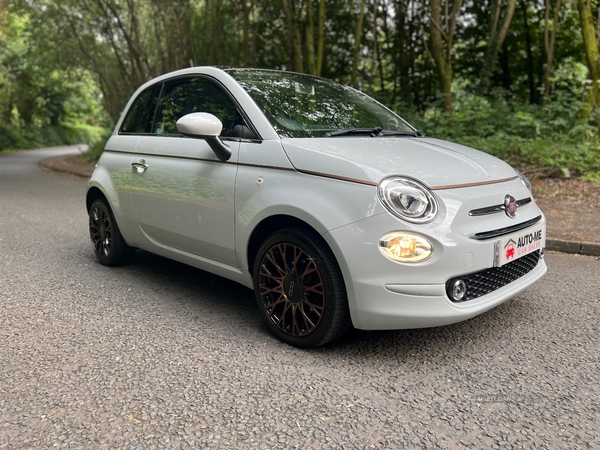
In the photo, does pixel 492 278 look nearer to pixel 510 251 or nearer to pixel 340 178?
pixel 510 251

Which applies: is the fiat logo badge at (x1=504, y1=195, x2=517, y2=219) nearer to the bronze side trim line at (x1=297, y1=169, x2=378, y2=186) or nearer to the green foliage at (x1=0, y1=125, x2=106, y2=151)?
the bronze side trim line at (x1=297, y1=169, x2=378, y2=186)

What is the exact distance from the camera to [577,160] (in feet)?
27.8

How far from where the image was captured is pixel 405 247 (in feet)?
8.82

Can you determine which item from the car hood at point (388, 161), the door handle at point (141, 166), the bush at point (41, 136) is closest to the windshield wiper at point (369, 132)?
the car hood at point (388, 161)

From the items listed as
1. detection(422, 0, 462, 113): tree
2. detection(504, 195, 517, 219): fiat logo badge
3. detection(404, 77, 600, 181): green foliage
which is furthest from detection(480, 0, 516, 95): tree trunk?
detection(504, 195, 517, 219): fiat logo badge

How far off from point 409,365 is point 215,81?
2329mm

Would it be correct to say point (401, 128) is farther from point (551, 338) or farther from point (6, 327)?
point (6, 327)

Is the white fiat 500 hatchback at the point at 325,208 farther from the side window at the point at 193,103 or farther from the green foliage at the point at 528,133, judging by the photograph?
the green foliage at the point at 528,133

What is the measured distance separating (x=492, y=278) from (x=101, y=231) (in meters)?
3.59

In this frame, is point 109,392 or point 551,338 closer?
point 109,392

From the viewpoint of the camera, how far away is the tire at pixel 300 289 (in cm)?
288

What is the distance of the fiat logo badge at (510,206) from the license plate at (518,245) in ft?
0.39

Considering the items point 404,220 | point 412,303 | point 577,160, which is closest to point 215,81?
point 404,220

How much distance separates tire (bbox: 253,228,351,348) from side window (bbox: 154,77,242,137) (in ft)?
3.09
